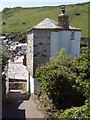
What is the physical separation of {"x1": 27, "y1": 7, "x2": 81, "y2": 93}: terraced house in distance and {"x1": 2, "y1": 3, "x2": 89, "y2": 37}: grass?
5380 cm

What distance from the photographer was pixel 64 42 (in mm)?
28031

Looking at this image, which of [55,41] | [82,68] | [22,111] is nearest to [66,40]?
[55,41]

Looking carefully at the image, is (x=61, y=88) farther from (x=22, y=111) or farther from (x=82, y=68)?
(x=22, y=111)

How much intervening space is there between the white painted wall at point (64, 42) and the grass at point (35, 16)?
52903mm

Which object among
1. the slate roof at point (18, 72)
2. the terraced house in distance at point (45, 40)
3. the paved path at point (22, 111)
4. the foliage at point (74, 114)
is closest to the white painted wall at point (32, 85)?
the terraced house in distance at point (45, 40)

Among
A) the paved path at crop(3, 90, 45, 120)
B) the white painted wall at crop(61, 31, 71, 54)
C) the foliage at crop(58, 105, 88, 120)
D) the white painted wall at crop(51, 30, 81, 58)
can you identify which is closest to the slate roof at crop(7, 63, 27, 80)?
the white painted wall at crop(51, 30, 81, 58)

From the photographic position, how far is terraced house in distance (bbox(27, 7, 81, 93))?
86.6 ft

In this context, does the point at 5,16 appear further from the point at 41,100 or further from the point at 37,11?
the point at 41,100

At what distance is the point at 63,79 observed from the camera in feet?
62.2

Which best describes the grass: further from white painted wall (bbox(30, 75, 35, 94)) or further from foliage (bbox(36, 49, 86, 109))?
foliage (bbox(36, 49, 86, 109))

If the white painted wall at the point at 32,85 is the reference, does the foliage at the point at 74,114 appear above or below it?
above

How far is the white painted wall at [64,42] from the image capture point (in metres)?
27.1

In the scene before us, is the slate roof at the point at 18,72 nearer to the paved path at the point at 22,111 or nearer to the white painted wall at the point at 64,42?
the white painted wall at the point at 64,42

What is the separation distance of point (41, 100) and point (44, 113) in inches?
145
